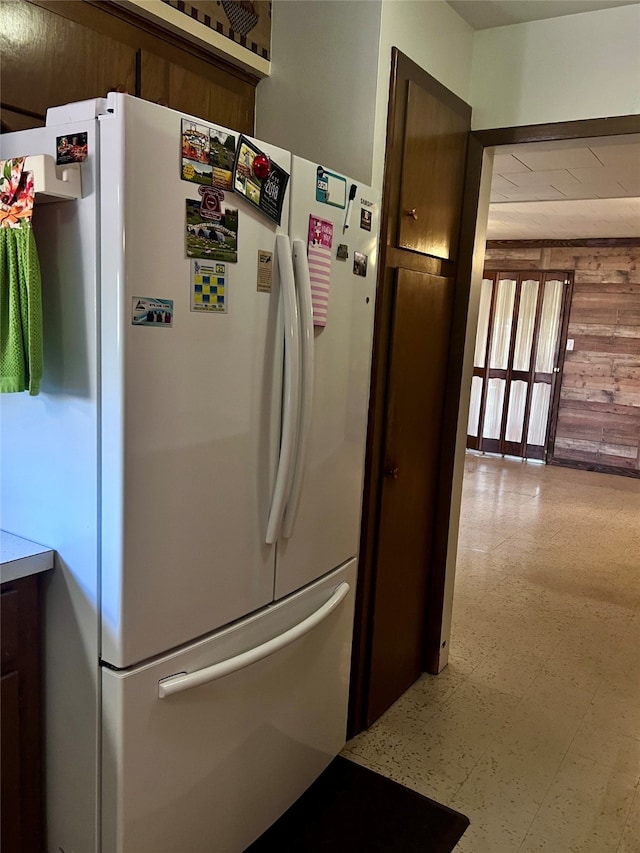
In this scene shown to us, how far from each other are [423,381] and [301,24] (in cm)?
125

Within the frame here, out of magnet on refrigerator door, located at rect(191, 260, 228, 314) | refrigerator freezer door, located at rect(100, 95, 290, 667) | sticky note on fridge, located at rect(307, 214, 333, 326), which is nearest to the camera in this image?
refrigerator freezer door, located at rect(100, 95, 290, 667)

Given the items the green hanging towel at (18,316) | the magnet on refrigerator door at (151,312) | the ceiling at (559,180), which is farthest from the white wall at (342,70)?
the green hanging towel at (18,316)

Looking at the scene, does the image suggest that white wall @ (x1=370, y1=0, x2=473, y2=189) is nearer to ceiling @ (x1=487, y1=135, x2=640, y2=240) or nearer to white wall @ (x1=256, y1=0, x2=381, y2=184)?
white wall @ (x1=256, y1=0, x2=381, y2=184)

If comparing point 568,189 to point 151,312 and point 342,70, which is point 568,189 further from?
point 151,312

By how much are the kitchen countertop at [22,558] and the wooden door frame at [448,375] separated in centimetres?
110

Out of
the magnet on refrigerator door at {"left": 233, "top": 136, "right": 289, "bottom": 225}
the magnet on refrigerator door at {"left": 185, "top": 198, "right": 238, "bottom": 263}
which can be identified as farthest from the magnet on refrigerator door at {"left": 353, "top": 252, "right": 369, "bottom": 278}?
the magnet on refrigerator door at {"left": 185, "top": 198, "right": 238, "bottom": 263}

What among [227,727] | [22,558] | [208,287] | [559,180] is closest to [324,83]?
[208,287]

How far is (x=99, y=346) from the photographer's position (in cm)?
133

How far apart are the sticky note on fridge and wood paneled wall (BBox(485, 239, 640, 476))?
6275 mm

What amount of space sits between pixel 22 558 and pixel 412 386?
4.77ft

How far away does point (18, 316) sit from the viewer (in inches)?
53.0

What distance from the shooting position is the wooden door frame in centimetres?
217

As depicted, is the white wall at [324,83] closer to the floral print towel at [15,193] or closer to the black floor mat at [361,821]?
the floral print towel at [15,193]

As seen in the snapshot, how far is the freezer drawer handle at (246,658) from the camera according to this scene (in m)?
1.48
